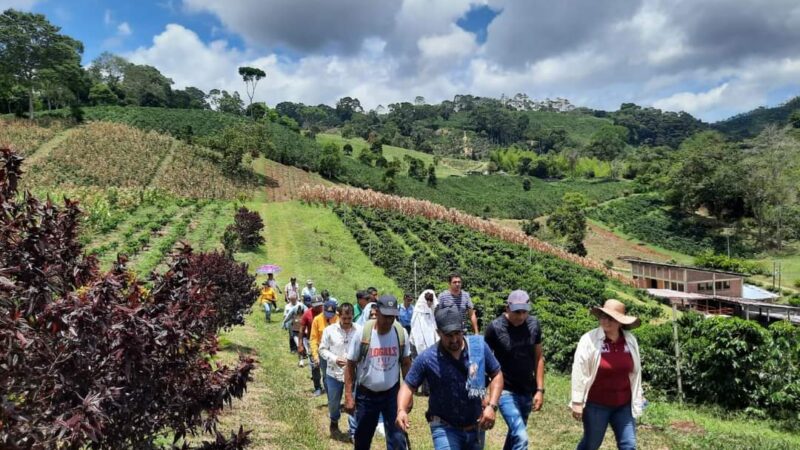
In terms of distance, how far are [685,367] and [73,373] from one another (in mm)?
10078

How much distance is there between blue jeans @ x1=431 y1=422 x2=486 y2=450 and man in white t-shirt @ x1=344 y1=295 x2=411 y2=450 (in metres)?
1.02

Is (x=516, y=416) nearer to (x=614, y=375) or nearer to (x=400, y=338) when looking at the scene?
(x=614, y=375)

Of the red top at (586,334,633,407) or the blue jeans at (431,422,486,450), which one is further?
the red top at (586,334,633,407)

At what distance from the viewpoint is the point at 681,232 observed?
6512 cm

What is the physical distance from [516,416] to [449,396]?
49.2 inches

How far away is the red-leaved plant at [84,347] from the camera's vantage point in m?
2.91

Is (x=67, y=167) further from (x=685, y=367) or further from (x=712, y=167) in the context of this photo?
(x=712, y=167)

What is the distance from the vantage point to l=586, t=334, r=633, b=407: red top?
4.82 metres

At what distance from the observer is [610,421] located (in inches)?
195

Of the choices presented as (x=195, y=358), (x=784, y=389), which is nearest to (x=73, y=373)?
(x=195, y=358)

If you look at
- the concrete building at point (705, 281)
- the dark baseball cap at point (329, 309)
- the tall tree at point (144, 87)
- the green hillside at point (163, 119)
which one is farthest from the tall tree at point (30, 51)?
the dark baseball cap at point (329, 309)

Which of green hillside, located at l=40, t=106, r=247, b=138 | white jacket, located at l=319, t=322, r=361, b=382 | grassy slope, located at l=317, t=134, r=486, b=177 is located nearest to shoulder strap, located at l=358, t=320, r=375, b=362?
white jacket, located at l=319, t=322, r=361, b=382

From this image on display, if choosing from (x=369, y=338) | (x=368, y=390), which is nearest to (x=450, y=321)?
(x=369, y=338)

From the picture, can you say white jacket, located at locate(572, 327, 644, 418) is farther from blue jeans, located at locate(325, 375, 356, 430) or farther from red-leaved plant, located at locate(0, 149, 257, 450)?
blue jeans, located at locate(325, 375, 356, 430)
